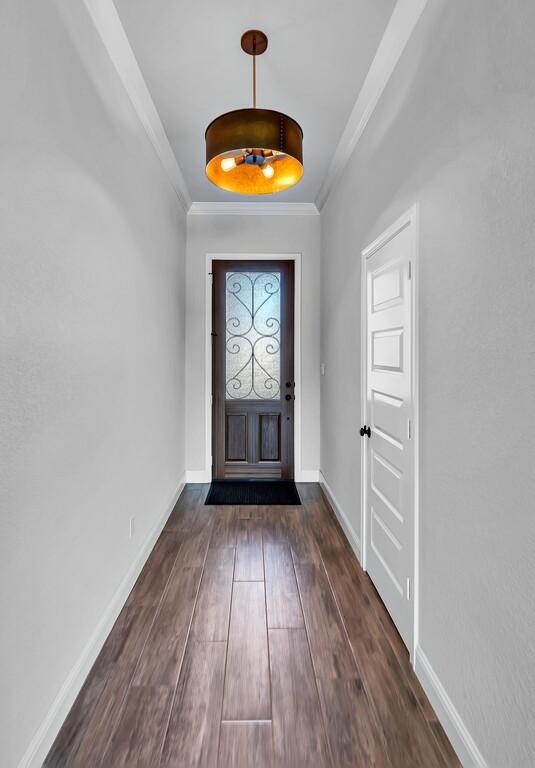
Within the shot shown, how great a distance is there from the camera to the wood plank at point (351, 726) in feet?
4.48

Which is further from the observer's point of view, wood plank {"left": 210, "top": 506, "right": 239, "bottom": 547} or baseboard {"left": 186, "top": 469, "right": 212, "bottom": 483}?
baseboard {"left": 186, "top": 469, "right": 212, "bottom": 483}

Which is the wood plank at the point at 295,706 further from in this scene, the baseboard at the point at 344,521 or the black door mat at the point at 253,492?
the black door mat at the point at 253,492

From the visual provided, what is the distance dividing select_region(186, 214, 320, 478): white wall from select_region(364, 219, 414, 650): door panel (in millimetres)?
1800

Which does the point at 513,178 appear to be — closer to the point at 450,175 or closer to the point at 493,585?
the point at 450,175

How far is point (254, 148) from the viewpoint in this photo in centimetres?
179

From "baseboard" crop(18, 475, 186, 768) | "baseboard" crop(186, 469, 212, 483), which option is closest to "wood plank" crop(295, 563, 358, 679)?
"baseboard" crop(18, 475, 186, 768)

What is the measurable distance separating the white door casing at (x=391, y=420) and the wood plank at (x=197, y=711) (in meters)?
0.83

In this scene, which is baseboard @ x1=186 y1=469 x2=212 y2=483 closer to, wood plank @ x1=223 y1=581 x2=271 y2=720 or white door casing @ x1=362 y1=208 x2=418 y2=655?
wood plank @ x1=223 y1=581 x2=271 y2=720

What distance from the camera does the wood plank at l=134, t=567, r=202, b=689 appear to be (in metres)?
1.73

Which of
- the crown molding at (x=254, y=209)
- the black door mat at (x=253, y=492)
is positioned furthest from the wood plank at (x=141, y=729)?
the crown molding at (x=254, y=209)

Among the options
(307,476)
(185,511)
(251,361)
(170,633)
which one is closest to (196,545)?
(185,511)

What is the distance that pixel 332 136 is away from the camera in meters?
2.94

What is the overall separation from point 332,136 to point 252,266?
1634 mm

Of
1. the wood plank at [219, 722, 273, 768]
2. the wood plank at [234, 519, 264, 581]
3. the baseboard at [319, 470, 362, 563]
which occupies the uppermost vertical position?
the baseboard at [319, 470, 362, 563]
